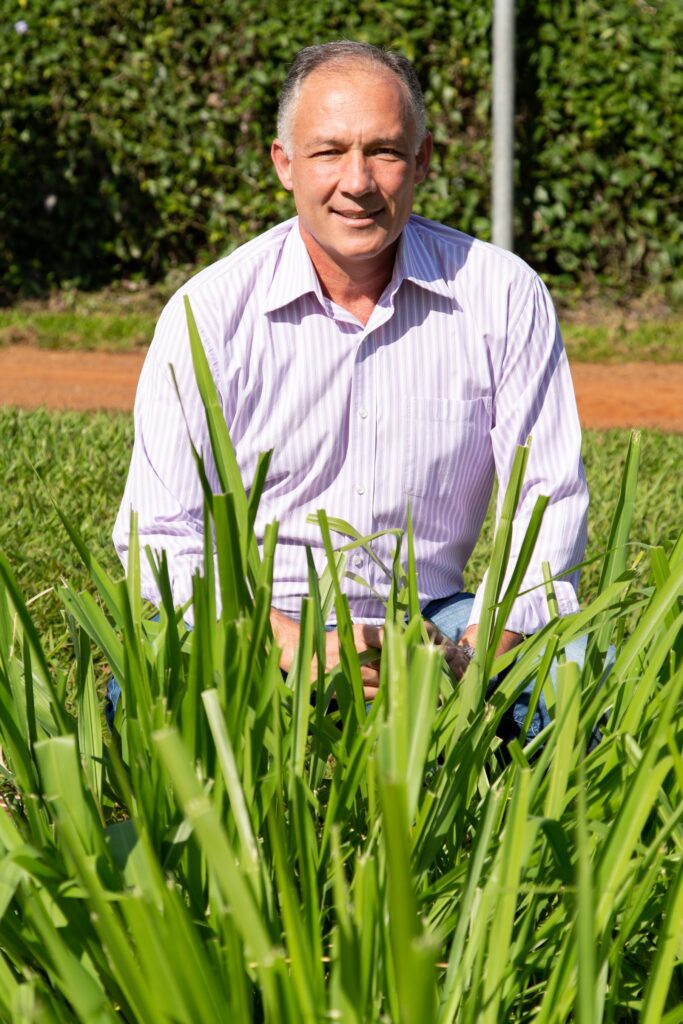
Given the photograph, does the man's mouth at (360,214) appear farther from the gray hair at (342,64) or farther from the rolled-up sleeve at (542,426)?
the rolled-up sleeve at (542,426)

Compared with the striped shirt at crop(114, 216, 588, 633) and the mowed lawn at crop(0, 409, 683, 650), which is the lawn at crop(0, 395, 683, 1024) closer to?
the striped shirt at crop(114, 216, 588, 633)

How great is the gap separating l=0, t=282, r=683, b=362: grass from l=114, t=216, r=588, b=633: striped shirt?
4668 mm

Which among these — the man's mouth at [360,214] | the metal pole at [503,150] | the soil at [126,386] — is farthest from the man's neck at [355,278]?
the metal pole at [503,150]

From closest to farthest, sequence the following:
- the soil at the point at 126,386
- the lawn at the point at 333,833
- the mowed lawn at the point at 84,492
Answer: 1. the lawn at the point at 333,833
2. the mowed lawn at the point at 84,492
3. the soil at the point at 126,386

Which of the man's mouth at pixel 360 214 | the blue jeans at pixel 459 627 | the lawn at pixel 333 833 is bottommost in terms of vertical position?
the blue jeans at pixel 459 627

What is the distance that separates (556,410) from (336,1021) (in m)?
1.46

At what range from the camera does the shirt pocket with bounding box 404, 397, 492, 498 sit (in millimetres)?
2350

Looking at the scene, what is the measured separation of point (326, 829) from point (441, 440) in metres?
1.12

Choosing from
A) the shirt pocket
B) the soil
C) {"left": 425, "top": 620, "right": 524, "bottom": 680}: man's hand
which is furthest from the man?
the soil

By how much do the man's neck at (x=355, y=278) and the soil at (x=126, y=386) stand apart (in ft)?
10.6

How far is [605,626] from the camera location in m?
1.64

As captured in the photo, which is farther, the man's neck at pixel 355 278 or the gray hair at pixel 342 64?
the man's neck at pixel 355 278

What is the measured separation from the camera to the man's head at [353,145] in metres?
2.18

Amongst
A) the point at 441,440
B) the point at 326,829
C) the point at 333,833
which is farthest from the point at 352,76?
the point at 333,833
